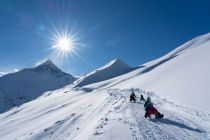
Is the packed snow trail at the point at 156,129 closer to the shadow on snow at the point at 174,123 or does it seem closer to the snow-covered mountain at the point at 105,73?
the shadow on snow at the point at 174,123

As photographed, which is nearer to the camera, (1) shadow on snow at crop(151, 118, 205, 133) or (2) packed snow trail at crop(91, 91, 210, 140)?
(2) packed snow trail at crop(91, 91, 210, 140)

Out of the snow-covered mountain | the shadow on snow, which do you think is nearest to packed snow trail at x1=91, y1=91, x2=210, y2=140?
the shadow on snow

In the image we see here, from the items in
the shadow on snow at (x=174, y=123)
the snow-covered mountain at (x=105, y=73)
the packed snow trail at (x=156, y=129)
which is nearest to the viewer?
the packed snow trail at (x=156, y=129)

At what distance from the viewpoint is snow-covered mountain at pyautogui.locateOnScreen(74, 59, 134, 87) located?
124 meters

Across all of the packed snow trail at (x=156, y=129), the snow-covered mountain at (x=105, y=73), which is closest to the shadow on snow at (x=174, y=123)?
the packed snow trail at (x=156, y=129)

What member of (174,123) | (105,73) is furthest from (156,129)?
(105,73)

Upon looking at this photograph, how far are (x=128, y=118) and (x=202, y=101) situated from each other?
9706 mm

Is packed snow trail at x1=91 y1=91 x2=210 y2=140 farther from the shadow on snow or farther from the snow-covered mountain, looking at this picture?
the snow-covered mountain

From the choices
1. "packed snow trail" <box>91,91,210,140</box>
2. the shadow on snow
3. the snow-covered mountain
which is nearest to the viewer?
"packed snow trail" <box>91,91,210,140</box>

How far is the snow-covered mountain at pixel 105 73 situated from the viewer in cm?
12411

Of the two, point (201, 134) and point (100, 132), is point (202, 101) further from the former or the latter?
point (100, 132)

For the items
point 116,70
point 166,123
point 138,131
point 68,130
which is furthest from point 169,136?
point 116,70

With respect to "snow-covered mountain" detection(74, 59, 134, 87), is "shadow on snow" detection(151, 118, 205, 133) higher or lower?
lower

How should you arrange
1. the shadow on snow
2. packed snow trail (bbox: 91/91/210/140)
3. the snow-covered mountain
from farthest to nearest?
1. the snow-covered mountain
2. the shadow on snow
3. packed snow trail (bbox: 91/91/210/140)
